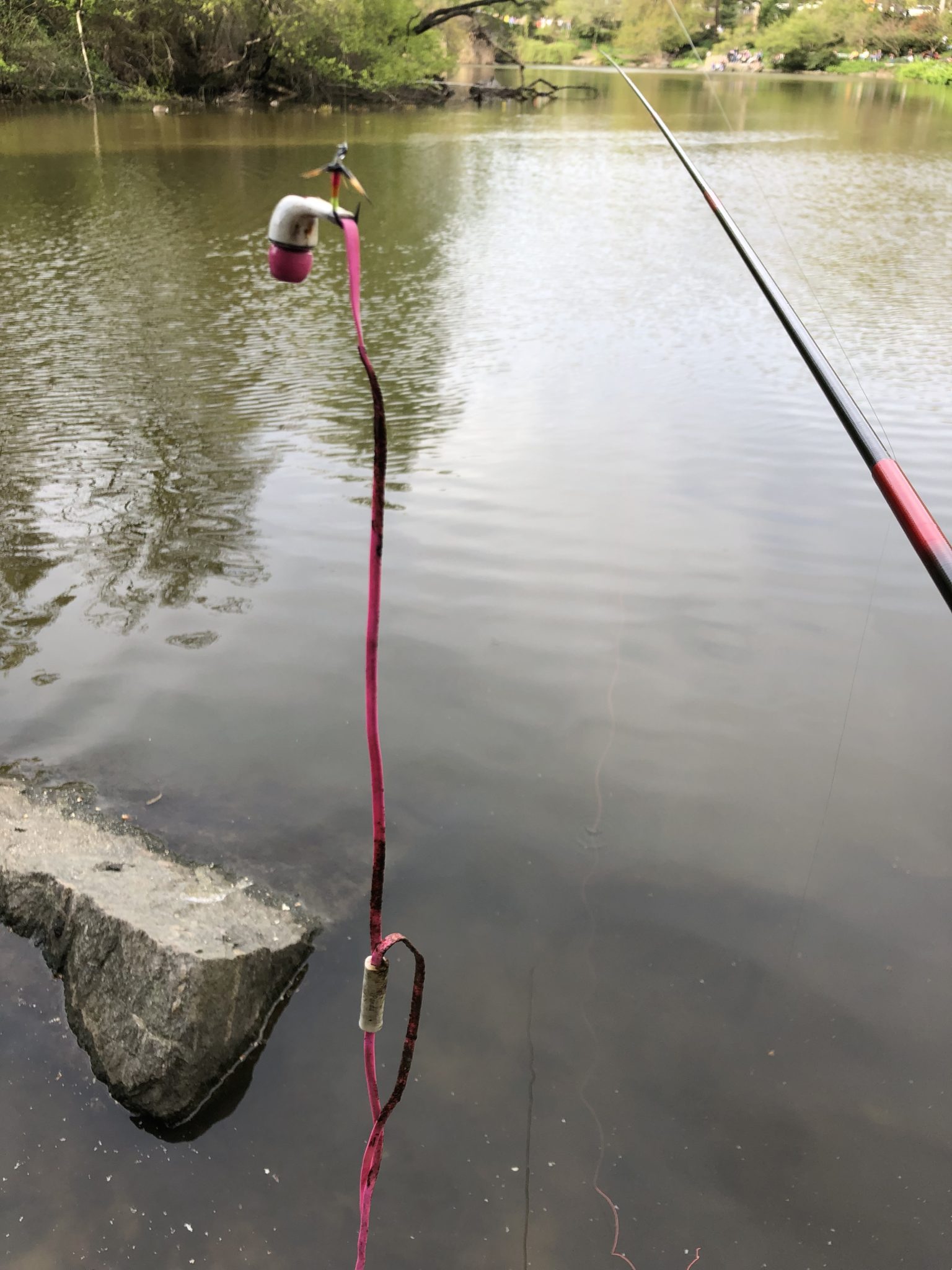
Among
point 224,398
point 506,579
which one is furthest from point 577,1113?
point 224,398

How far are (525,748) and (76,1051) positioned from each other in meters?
1.66

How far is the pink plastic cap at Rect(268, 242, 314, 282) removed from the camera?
138cm

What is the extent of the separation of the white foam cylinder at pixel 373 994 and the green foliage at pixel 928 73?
4110 cm

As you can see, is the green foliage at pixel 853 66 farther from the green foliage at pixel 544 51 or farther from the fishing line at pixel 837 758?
the fishing line at pixel 837 758

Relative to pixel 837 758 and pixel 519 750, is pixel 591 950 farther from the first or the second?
pixel 837 758

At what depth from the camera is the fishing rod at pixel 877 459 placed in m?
1.57

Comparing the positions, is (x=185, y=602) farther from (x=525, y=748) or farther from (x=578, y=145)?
(x=578, y=145)

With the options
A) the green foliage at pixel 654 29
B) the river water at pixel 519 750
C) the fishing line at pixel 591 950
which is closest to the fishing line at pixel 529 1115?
the river water at pixel 519 750

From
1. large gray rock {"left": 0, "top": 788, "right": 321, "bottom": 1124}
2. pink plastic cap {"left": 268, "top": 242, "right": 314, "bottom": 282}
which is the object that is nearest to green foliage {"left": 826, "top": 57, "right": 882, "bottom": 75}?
large gray rock {"left": 0, "top": 788, "right": 321, "bottom": 1124}

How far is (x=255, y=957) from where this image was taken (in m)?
2.38

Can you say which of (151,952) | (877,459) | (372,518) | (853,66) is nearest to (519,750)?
(151,952)

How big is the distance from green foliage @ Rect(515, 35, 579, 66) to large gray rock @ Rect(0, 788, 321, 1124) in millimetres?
55835

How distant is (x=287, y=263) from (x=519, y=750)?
2286 mm

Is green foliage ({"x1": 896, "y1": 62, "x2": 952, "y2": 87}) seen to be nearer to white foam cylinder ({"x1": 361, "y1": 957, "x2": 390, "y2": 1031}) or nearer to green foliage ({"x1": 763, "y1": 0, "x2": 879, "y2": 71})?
green foliage ({"x1": 763, "y1": 0, "x2": 879, "y2": 71})
